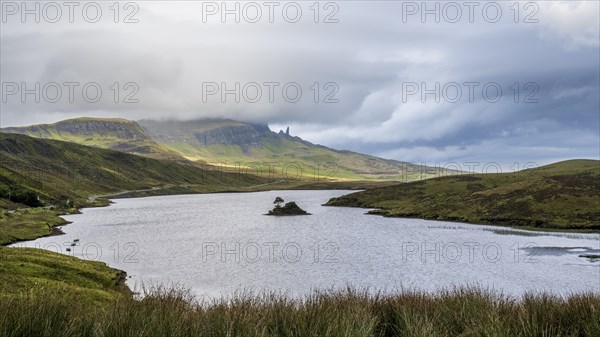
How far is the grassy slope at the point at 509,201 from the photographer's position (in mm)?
96688

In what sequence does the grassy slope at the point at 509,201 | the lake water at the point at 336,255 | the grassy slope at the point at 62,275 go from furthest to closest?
the grassy slope at the point at 509,201 → the lake water at the point at 336,255 → the grassy slope at the point at 62,275

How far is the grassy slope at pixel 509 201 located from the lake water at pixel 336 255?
1034 centimetres

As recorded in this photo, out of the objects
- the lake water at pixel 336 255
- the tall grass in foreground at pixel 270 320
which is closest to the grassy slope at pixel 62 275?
the lake water at pixel 336 255

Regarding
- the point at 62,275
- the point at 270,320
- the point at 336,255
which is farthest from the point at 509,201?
the point at 270,320

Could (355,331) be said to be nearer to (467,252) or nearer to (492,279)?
(492,279)

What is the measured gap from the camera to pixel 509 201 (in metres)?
114

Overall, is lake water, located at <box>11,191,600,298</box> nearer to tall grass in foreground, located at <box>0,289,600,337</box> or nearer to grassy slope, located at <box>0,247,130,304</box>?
grassy slope, located at <box>0,247,130,304</box>

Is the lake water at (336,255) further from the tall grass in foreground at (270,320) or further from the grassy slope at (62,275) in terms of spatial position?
the tall grass in foreground at (270,320)

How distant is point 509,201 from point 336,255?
70.2m

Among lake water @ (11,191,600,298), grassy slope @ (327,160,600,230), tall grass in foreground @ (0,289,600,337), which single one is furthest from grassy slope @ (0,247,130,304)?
grassy slope @ (327,160,600,230)

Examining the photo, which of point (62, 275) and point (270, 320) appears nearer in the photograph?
point (270, 320)

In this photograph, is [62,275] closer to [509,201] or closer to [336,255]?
[336,255]

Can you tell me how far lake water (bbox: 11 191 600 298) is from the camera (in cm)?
4578

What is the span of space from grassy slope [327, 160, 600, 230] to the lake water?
33.9 feet
